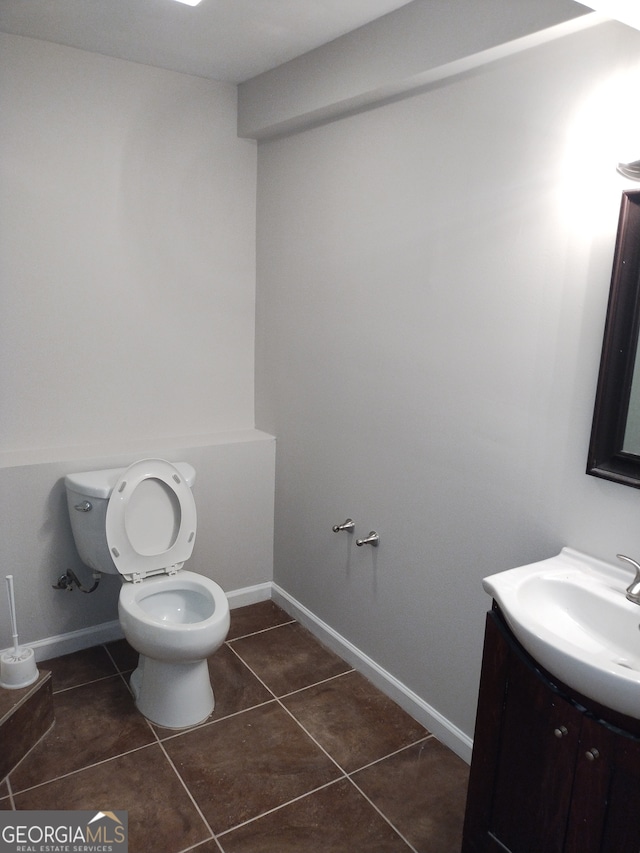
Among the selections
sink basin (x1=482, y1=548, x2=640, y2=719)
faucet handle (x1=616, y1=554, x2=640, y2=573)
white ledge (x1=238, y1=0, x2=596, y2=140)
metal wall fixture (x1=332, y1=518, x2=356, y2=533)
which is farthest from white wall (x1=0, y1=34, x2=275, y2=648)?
faucet handle (x1=616, y1=554, x2=640, y2=573)

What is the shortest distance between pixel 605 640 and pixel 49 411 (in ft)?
7.03

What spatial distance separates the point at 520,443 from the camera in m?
1.86

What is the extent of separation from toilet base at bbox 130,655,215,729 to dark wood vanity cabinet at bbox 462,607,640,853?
102 centimetres

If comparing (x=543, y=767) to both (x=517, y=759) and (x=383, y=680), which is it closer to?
(x=517, y=759)

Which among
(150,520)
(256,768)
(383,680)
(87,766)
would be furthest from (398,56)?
(87,766)

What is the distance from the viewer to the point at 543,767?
1376 millimetres

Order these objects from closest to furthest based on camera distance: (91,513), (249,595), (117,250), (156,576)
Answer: (91,513) < (156,576) < (117,250) < (249,595)

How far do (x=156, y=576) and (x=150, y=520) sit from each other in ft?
0.73

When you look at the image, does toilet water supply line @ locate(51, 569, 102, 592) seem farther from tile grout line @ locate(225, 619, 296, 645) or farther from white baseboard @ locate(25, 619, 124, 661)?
tile grout line @ locate(225, 619, 296, 645)

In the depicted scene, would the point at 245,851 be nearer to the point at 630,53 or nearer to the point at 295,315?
the point at 295,315

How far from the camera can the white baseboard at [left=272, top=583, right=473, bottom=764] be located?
7.07 ft

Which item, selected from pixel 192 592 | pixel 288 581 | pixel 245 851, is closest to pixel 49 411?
pixel 192 592

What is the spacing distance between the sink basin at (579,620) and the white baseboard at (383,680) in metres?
0.80

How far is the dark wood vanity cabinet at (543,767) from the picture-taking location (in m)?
1.23
